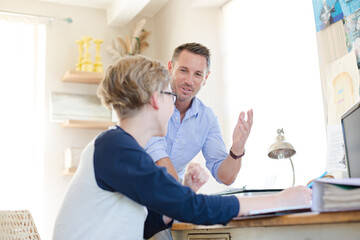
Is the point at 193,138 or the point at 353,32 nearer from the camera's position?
the point at 193,138

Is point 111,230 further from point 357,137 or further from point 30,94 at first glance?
point 30,94

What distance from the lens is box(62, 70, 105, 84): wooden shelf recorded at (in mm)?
3825

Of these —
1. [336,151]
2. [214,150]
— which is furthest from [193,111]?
[336,151]

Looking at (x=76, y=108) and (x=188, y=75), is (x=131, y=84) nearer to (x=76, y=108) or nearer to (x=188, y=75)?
(x=188, y=75)

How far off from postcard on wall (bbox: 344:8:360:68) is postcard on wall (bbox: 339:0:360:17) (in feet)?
0.07

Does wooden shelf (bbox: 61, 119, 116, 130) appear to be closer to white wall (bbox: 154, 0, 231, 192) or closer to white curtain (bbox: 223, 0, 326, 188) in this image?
white wall (bbox: 154, 0, 231, 192)

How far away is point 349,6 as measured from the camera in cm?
Answer: 218

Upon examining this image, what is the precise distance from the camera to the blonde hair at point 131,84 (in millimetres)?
1192

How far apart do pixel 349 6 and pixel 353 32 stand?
0.43 feet

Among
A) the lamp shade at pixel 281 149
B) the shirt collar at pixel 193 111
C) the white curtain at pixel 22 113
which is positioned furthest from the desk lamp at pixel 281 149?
the white curtain at pixel 22 113

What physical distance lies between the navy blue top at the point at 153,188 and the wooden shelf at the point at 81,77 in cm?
286

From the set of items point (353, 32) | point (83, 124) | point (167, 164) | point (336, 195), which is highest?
point (353, 32)

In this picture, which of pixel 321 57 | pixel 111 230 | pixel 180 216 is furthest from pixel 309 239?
pixel 321 57

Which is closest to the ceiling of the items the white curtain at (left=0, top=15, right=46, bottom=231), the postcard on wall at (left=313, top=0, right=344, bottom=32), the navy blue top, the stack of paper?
the white curtain at (left=0, top=15, right=46, bottom=231)
